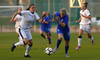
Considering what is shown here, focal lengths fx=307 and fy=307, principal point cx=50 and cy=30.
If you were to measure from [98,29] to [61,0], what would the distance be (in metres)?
5.00

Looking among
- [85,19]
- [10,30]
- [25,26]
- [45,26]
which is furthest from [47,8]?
[25,26]

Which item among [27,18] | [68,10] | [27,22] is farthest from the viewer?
[68,10]

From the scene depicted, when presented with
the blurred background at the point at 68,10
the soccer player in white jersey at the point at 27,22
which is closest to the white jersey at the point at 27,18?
the soccer player in white jersey at the point at 27,22

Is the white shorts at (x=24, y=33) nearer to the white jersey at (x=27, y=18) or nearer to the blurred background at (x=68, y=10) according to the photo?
the white jersey at (x=27, y=18)

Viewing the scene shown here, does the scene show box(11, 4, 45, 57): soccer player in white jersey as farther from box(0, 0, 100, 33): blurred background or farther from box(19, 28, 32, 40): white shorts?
box(0, 0, 100, 33): blurred background

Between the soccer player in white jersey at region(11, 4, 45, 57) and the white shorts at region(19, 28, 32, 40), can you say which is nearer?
the soccer player in white jersey at region(11, 4, 45, 57)

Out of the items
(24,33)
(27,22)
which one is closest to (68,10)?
(27,22)

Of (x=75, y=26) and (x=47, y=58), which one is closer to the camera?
(x=47, y=58)

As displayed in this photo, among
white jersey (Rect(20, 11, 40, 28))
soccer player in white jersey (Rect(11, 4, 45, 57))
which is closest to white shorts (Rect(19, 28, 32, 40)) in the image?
soccer player in white jersey (Rect(11, 4, 45, 57))

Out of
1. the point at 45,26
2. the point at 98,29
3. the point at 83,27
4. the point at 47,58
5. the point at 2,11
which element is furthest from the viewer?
the point at 2,11

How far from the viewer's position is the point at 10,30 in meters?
33.5

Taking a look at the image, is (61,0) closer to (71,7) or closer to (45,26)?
(71,7)

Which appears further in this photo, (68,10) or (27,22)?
(68,10)

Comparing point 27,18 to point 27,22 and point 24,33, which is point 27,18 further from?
point 24,33
